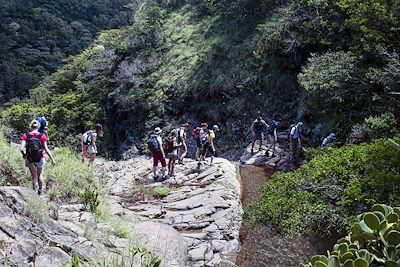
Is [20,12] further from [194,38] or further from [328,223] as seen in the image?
[328,223]

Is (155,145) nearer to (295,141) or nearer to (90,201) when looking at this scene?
(90,201)

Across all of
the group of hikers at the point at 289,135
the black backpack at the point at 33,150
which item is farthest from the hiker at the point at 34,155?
the group of hikers at the point at 289,135

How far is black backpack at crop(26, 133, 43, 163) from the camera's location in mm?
7328

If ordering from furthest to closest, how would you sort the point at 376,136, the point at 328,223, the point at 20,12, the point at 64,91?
1. the point at 20,12
2. the point at 64,91
3. the point at 376,136
4. the point at 328,223

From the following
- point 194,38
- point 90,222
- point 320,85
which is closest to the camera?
point 90,222


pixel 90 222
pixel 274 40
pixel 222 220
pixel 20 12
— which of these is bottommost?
pixel 222 220

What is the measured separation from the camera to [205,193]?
10.1 m

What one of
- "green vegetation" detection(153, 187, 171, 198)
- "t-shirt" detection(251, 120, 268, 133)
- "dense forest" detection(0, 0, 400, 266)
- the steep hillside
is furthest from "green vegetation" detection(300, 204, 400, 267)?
"t-shirt" detection(251, 120, 268, 133)

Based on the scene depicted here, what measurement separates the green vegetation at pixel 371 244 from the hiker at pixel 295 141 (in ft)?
33.3

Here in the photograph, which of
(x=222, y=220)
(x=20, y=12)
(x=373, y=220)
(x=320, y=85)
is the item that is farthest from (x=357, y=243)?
(x=20, y=12)

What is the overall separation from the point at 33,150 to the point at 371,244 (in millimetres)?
6013

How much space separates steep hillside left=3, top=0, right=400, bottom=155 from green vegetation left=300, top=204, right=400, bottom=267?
860cm

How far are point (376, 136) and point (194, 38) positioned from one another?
15.2 meters

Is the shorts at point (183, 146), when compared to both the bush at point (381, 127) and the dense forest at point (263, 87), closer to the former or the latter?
the dense forest at point (263, 87)
